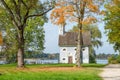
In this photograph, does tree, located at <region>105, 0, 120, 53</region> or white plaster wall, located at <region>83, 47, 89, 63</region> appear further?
white plaster wall, located at <region>83, 47, 89, 63</region>

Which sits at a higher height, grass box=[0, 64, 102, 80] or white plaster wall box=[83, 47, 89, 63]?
white plaster wall box=[83, 47, 89, 63]

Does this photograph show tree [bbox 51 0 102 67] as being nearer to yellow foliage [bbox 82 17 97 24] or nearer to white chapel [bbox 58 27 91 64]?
yellow foliage [bbox 82 17 97 24]

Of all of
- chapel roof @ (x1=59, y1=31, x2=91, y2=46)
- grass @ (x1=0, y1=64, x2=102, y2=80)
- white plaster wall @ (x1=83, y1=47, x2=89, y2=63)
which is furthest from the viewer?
white plaster wall @ (x1=83, y1=47, x2=89, y2=63)

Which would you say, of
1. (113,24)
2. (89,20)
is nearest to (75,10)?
(89,20)

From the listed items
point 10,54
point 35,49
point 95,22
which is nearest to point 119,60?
point 35,49

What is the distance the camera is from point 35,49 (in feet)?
264

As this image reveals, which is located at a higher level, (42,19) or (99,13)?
(42,19)

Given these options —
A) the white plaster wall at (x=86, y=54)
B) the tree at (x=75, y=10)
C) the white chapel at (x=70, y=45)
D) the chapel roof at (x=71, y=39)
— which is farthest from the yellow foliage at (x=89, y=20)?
the white plaster wall at (x=86, y=54)

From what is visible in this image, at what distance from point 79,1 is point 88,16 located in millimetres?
2258

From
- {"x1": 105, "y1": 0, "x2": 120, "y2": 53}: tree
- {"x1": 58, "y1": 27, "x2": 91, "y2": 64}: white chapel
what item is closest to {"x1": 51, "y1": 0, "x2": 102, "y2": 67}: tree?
{"x1": 105, "y1": 0, "x2": 120, "y2": 53}: tree

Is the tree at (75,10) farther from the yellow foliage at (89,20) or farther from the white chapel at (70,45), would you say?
the white chapel at (70,45)

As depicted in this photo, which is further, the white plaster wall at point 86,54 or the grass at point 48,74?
the white plaster wall at point 86,54

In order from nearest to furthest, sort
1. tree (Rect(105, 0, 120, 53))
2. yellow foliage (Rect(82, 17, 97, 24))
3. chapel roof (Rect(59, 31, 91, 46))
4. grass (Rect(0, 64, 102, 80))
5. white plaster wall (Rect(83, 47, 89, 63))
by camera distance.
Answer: grass (Rect(0, 64, 102, 80))
yellow foliage (Rect(82, 17, 97, 24))
tree (Rect(105, 0, 120, 53))
chapel roof (Rect(59, 31, 91, 46))
white plaster wall (Rect(83, 47, 89, 63))

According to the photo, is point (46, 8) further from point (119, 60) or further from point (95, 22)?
point (119, 60)
